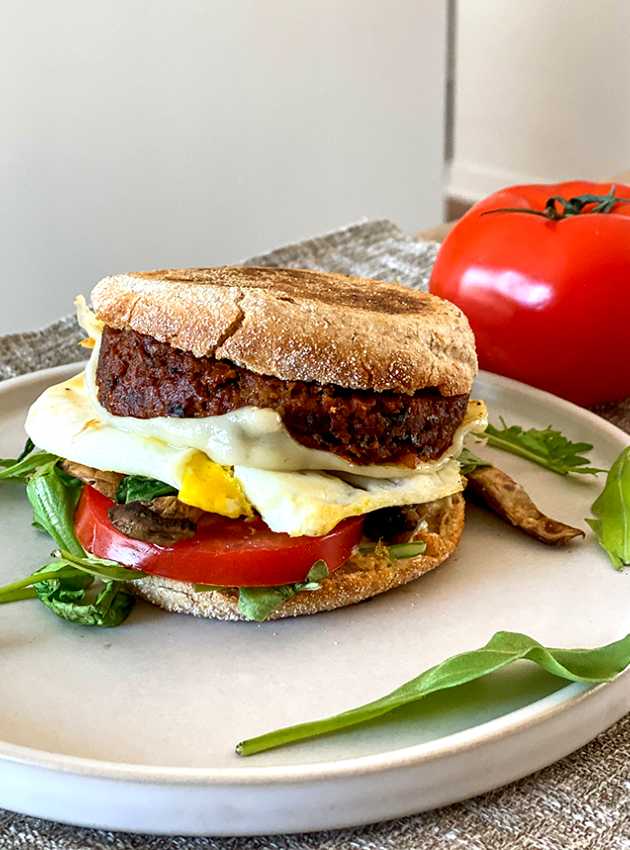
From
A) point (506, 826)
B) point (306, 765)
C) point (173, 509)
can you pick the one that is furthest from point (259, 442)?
point (506, 826)

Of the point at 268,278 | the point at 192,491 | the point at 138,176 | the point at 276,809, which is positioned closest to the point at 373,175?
the point at 138,176

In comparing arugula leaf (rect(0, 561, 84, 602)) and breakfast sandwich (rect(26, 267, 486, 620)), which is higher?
breakfast sandwich (rect(26, 267, 486, 620))

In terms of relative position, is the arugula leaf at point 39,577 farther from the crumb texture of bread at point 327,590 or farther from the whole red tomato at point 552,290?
the whole red tomato at point 552,290

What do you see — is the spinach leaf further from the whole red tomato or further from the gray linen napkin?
the whole red tomato

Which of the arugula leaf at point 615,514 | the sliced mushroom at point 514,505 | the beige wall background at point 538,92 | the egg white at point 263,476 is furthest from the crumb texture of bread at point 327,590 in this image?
the beige wall background at point 538,92

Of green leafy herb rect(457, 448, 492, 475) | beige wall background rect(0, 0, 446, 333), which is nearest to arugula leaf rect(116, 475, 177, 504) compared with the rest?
green leafy herb rect(457, 448, 492, 475)

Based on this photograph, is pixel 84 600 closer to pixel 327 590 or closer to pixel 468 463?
pixel 327 590
